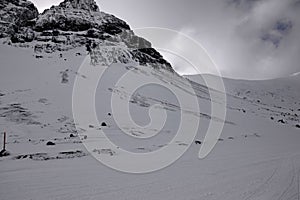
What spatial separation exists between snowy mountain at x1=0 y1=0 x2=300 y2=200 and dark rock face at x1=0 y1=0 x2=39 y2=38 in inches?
23.9

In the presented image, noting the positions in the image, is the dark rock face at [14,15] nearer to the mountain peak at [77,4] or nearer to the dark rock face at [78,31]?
the dark rock face at [78,31]

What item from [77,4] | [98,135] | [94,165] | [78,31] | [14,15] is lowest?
[94,165]

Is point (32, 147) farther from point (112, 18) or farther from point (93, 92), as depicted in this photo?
point (112, 18)

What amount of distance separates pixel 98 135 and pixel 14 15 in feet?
268

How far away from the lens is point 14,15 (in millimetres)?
86125

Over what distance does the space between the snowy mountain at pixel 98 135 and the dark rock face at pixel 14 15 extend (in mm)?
608

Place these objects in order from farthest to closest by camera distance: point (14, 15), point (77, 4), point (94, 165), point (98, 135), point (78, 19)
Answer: point (77, 4)
point (14, 15)
point (78, 19)
point (98, 135)
point (94, 165)

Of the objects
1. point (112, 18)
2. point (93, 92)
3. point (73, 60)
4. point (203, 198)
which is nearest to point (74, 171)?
point (203, 198)

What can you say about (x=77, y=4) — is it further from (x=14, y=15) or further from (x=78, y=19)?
(x=14, y=15)

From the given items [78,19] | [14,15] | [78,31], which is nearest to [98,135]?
[78,31]

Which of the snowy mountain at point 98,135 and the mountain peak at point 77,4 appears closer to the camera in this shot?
the snowy mountain at point 98,135

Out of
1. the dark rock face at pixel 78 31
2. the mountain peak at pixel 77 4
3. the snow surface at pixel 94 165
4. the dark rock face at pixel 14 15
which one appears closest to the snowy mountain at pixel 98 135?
the snow surface at pixel 94 165

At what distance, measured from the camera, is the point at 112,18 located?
98.8m

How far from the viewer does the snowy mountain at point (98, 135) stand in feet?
31.8
